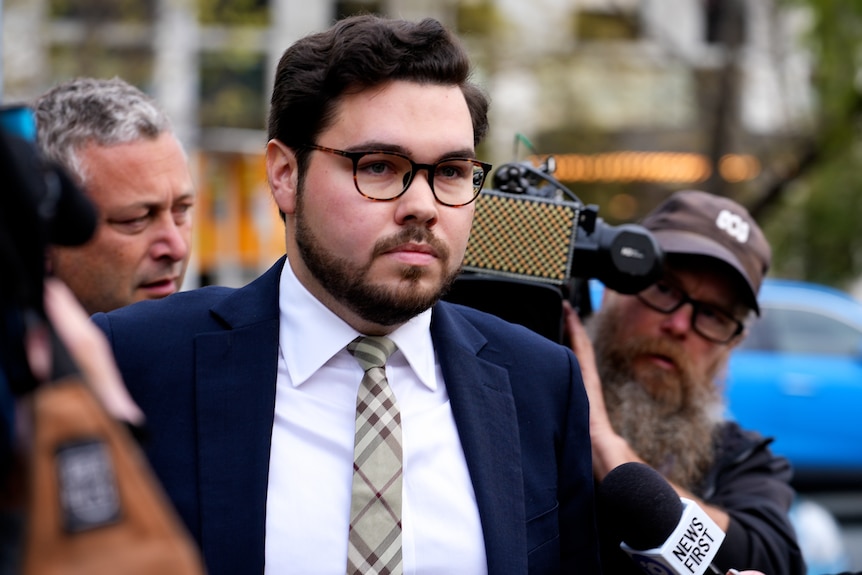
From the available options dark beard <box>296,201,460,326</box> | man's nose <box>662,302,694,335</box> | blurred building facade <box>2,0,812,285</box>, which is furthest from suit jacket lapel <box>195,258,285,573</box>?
blurred building facade <box>2,0,812,285</box>

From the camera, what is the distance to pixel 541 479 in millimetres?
2463

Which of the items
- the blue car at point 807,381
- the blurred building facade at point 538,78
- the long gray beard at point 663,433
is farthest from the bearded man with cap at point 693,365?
the blurred building facade at point 538,78

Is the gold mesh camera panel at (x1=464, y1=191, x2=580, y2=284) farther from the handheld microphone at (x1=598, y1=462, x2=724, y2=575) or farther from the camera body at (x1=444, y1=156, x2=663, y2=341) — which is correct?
the handheld microphone at (x1=598, y1=462, x2=724, y2=575)

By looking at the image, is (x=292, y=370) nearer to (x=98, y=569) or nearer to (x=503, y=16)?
(x=98, y=569)

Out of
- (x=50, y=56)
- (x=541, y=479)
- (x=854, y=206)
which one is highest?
(x=541, y=479)

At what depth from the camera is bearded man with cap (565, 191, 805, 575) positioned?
3.36m

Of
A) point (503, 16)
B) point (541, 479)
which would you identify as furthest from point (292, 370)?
point (503, 16)

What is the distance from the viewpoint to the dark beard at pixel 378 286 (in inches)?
88.0

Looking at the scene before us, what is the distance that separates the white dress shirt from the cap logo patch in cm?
139

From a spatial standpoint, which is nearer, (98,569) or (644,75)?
(98,569)

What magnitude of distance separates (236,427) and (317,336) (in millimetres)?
256

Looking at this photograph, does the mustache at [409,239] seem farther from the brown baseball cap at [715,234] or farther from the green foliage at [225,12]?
the green foliage at [225,12]

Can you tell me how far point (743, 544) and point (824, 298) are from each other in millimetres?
7306

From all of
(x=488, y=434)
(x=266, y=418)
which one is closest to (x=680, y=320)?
(x=488, y=434)
